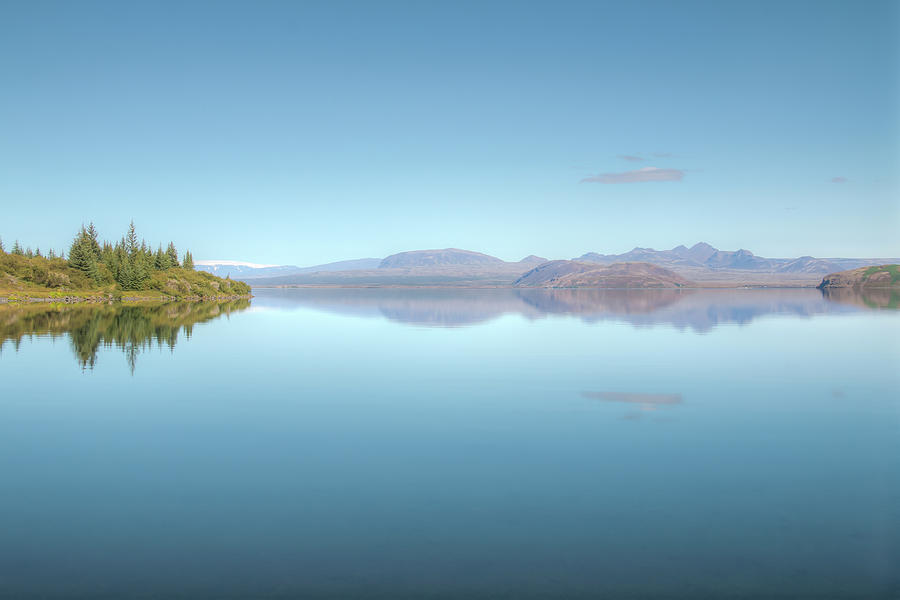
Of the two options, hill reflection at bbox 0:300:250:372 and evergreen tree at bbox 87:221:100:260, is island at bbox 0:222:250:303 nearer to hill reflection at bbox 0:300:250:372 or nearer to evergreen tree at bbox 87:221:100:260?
evergreen tree at bbox 87:221:100:260

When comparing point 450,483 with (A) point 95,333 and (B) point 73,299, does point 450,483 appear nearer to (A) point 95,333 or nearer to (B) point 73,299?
(A) point 95,333

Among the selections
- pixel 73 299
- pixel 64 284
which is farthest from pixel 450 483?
pixel 64 284

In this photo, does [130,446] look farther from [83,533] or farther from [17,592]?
[17,592]

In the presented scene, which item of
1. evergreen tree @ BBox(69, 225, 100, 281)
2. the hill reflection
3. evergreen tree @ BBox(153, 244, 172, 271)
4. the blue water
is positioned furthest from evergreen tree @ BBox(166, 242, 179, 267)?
the blue water

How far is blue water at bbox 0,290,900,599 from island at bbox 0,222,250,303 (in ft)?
400

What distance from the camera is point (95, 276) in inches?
5704

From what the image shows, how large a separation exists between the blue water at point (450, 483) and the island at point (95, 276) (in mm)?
121819

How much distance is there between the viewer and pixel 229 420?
21.8 m

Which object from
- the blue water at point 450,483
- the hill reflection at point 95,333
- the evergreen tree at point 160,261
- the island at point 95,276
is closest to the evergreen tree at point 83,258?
the island at point 95,276

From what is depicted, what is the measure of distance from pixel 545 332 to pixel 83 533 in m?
49.6

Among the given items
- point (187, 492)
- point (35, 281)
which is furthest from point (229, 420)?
point (35, 281)

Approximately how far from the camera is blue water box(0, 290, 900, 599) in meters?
9.98

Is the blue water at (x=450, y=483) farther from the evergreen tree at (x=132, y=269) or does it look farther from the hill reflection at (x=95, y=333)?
the evergreen tree at (x=132, y=269)

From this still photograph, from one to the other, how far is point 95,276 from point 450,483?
160380 millimetres
